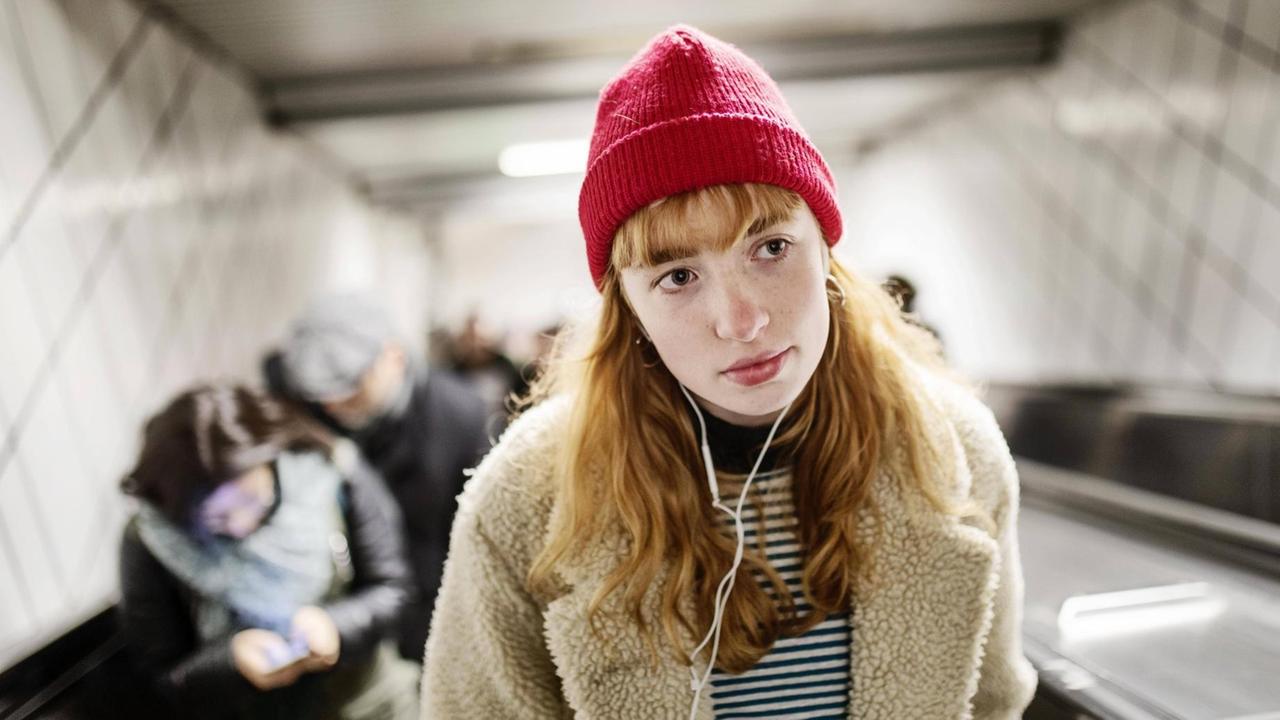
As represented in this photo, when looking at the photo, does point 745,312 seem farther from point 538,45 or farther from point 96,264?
point 538,45

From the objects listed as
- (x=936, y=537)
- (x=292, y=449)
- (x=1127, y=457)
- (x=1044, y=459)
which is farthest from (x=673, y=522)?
(x=1044, y=459)

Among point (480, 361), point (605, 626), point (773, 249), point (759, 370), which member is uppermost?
point (773, 249)

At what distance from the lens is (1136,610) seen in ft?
4.94

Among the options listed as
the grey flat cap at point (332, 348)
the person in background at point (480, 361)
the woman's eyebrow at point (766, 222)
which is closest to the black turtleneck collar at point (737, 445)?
the woman's eyebrow at point (766, 222)

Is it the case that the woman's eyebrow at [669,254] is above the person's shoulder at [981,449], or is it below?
above

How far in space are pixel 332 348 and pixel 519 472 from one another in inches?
53.1

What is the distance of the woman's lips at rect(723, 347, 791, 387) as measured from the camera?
697 mm

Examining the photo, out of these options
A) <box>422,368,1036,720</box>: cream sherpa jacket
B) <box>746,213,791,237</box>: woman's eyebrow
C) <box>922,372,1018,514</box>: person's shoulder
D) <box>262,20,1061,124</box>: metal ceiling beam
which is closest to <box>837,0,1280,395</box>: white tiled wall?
<box>262,20,1061,124</box>: metal ceiling beam

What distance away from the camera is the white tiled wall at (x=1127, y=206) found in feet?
7.70

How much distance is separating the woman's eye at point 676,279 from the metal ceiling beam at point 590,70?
106 inches

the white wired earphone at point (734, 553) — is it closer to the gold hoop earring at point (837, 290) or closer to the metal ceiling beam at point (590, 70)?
the gold hoop earring at point (837, 290)

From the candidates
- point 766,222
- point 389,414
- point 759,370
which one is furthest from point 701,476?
point 389,414

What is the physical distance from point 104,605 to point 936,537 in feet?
5.20

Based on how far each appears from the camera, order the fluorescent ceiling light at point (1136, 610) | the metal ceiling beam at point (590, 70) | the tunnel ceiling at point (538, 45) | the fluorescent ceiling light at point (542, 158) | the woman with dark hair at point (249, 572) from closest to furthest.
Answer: the woman with dark hair at point (249, 572)
the fluorescent ceiling light at point (1136, 610)
the tunnel ceiling at point (538, 45)
the metal ceiling beam at point (590, 70)
the fluorescent ceiling light at point (542, 158)
